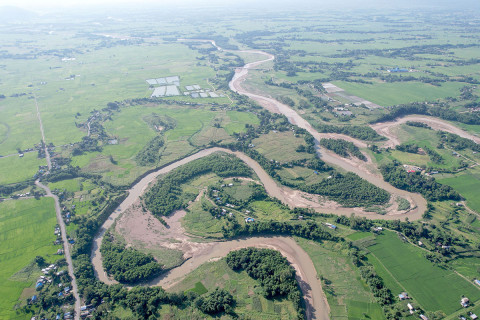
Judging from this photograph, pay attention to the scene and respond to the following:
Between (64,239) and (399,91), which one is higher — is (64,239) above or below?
below

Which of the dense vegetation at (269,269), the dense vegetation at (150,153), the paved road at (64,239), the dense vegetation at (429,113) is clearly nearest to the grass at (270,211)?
the dense vegetation at (269,269)

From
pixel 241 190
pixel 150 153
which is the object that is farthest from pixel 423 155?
pixel 150 153

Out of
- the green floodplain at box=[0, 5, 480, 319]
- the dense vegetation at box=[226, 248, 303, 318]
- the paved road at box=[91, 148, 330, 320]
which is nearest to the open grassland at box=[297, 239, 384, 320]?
the green floodplain at box=[0, 5, 480, 319]

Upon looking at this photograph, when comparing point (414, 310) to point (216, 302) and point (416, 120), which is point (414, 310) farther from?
point (416, 120)

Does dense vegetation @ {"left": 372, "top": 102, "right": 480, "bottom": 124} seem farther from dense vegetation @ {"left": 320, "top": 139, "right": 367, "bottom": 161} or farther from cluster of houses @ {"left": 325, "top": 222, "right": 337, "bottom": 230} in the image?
cluster of houses @ {"left": 325, "top": 222, "right": 337, "bottom": 230}

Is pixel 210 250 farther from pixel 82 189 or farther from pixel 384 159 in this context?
pixel 384 159

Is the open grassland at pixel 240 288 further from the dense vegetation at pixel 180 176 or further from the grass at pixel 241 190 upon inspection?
the grass at pixel 241 190
